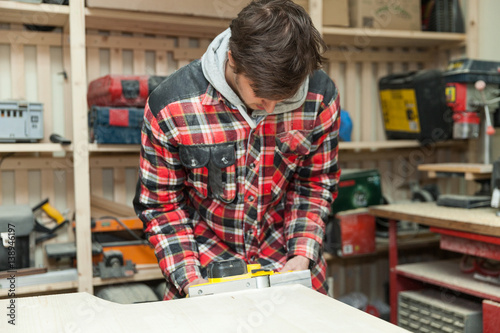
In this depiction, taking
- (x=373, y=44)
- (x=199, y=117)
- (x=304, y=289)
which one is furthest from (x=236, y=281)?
(x=373, y=44)

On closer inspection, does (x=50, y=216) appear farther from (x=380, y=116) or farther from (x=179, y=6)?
(x=380, y=116)

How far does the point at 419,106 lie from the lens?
8.73 ft

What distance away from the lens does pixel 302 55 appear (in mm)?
1104

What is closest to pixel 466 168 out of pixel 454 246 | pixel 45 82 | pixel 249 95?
pixel 454 246

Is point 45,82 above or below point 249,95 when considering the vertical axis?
above

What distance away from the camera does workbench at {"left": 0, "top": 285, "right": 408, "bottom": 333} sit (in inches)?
33.8

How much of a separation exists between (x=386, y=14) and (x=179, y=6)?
1.11 meters

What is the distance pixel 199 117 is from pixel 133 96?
2.73 feet

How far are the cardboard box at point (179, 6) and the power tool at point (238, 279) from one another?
1287mm

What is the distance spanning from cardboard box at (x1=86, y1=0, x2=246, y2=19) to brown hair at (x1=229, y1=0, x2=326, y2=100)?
3.40 feet

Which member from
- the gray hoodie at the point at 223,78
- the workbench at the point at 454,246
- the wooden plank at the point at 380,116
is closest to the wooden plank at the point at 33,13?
the gray hoodie at the point at 223,78

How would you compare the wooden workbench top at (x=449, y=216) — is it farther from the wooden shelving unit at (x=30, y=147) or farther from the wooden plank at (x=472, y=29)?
the wooden shelving unit at (x=30, y=147)

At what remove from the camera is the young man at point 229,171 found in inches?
54.7

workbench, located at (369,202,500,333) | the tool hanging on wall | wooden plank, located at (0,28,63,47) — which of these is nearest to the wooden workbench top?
workbench, located at (369,202,500,333)
